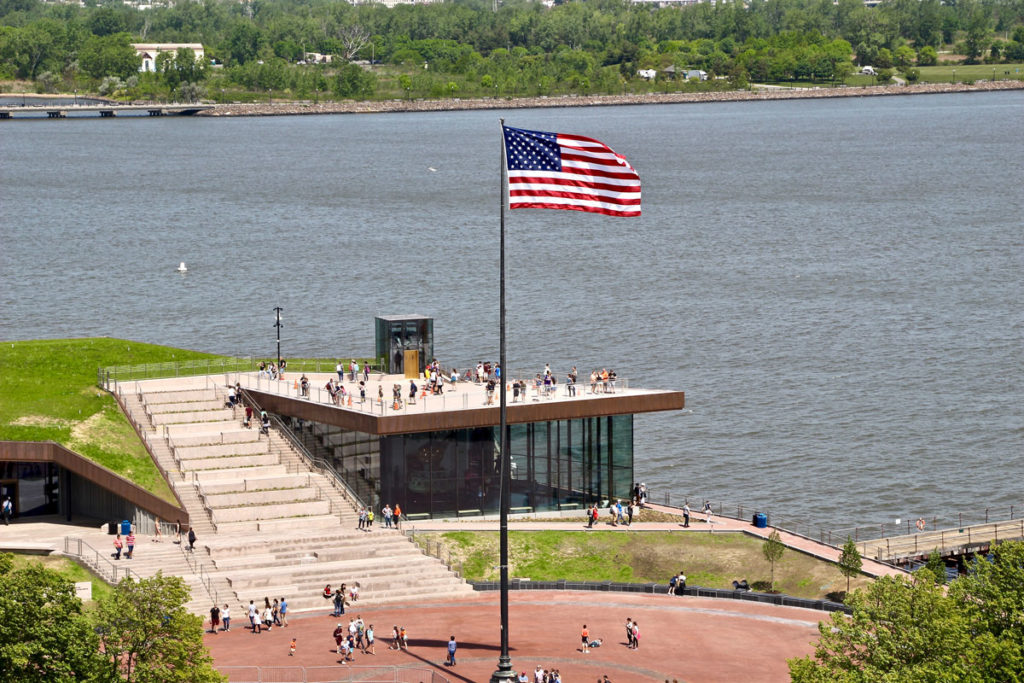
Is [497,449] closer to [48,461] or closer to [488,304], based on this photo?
[48,461]

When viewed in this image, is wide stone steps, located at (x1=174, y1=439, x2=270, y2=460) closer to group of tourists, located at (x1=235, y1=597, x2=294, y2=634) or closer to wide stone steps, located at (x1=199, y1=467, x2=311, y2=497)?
wide stone steps, located at (x1=199, y1=467, x2=311, y2=497)

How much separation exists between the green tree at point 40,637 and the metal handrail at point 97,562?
51.2ft

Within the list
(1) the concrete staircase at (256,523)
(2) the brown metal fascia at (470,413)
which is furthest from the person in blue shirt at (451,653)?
(2) the brown metal fascia at (470,413)

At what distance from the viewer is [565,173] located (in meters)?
44.8

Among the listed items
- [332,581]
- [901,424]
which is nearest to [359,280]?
[901,424]

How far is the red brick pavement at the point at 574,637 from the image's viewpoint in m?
48.9

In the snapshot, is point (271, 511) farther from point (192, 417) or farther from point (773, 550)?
point (773, 550)

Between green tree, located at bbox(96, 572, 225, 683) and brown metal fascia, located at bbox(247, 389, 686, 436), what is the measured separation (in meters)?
22.6

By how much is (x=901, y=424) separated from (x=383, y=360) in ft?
99.7

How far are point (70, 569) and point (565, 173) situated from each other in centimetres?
2439

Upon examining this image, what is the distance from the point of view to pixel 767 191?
196250mm

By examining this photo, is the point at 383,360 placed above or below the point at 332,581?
above

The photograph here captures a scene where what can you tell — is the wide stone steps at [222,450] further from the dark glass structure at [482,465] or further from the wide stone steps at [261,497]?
the wide stone steps at [261,497]

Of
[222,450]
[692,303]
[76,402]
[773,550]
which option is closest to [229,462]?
[222,450]
